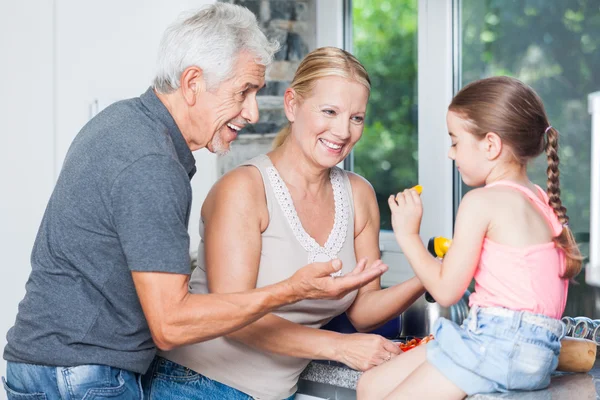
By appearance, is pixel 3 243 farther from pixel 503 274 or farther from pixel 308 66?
pixel 503 274

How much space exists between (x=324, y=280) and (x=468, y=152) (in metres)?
0.39

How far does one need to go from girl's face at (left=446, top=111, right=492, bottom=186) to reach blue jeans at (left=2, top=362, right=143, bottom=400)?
0.77 metres

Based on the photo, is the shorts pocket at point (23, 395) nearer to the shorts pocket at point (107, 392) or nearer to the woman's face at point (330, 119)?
the shorts pocket at point (107, 392)

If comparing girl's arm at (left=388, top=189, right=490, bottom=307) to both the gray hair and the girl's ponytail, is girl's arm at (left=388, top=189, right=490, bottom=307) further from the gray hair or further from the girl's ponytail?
the gray hair

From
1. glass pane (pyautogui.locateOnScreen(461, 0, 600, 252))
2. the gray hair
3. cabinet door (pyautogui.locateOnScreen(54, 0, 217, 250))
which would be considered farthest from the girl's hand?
cabinet door (pyautogui.locateOnScreen(54, 0, 217, 250))

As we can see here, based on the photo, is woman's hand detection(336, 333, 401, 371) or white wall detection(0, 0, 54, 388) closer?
woman's hand detection(336, 333, 401, 371)

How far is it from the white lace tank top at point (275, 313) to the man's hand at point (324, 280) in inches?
11.0

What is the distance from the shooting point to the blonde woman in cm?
162

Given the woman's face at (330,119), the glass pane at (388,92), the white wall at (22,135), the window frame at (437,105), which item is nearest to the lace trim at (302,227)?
the woman's face at (330,119)

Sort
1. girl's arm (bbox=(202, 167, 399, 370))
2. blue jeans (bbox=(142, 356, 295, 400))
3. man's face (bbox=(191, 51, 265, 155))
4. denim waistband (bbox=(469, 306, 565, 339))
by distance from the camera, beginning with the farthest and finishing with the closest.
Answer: blue jeans (bbox=(142, 356, 295, 400)), girl's arm (bbox=(202, 167, 399, 370)), man's face (bbox=(191, 51, 265, 155)), denim waistband (bbox=(469, 306, 565, 339))

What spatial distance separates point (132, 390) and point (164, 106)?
548 millimetres

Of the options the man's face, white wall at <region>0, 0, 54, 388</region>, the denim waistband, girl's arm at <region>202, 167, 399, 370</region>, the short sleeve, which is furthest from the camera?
white wall at <region>0, 0, 54, 388</region>

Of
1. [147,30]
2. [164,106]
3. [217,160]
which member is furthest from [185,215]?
[147,30]

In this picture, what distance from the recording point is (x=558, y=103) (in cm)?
225
